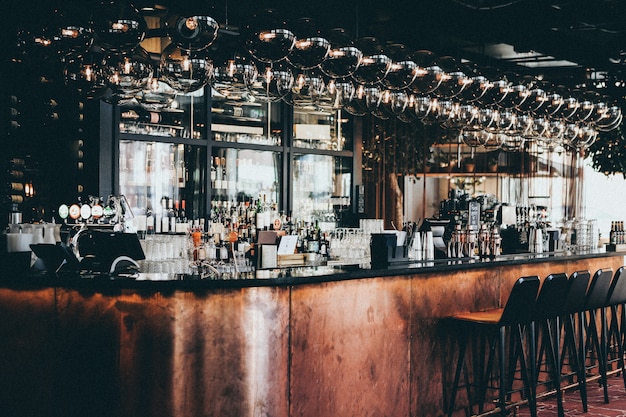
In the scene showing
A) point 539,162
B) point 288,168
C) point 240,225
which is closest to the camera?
point 240,225

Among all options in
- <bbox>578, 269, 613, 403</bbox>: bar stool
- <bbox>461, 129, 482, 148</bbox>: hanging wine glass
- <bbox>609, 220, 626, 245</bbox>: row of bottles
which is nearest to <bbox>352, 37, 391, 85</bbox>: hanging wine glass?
<bbox>578, 269, 613, 403</bbox>: bar stool

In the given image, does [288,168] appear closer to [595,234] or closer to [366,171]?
[366,171]

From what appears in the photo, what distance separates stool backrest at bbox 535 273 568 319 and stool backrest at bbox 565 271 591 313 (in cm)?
13

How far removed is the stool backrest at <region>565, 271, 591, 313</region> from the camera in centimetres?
534

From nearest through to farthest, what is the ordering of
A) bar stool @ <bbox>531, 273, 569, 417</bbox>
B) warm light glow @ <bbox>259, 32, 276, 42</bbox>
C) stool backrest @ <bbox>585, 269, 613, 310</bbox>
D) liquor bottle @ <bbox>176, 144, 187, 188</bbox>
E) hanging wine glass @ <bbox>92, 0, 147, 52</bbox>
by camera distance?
hanging wine glass @ <bbox>92, 0, 147, 52</bbox>, warm light glow @ <bbox>259, 32, 276, 42</bbox>, bar stool @ <bbox>531, 273, 569, 417</bbox>, stool backrest @ <bbox>585, 269, 613, 310</bbox>, liquor bottle @ <bbox>176, 144, 187, 188</bbox>

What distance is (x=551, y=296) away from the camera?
5.06m

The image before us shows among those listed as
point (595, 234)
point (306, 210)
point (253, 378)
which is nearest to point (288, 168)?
point (306, 210)

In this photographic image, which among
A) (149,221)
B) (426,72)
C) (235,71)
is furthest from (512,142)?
(235,71)

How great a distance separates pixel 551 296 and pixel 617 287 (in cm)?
125

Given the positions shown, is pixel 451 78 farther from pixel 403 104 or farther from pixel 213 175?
pixel 213 175

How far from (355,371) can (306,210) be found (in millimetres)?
4220

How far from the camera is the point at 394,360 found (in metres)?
4.70

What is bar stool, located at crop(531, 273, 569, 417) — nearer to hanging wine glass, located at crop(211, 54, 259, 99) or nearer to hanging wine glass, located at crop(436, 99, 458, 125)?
hanging wine glass, located at crop(436, 99, 458, 125)

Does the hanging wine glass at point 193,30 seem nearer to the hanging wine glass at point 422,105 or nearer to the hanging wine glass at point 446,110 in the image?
the hanging wine glass at point 422,105
